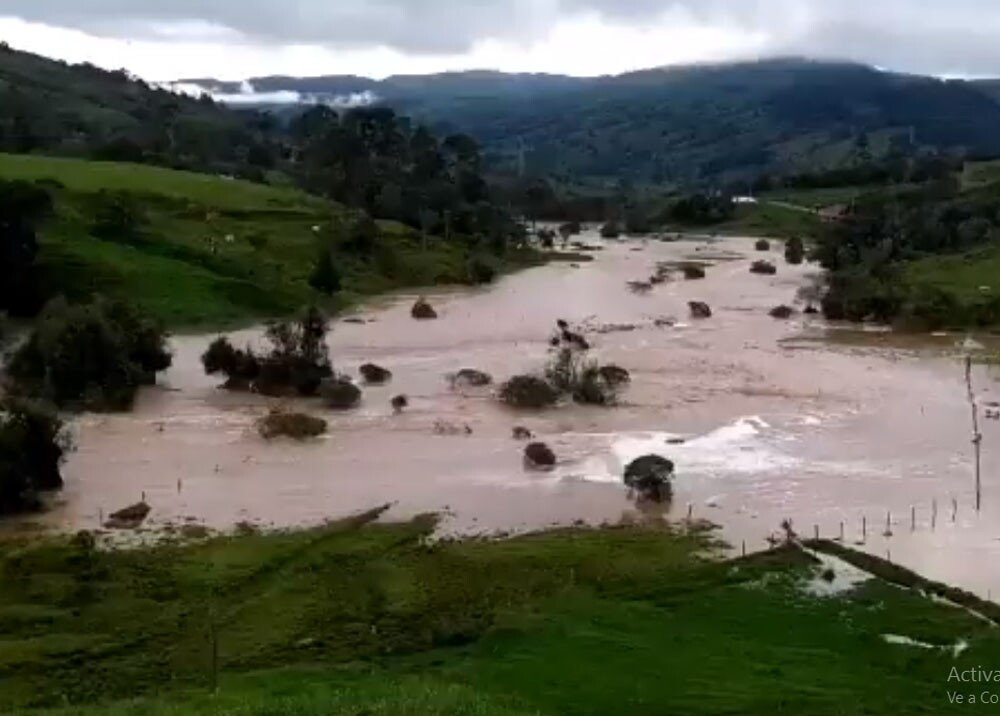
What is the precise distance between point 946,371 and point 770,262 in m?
54.9

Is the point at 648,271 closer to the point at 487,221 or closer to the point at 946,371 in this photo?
the point at 487,221

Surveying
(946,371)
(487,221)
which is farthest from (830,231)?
(946,371)

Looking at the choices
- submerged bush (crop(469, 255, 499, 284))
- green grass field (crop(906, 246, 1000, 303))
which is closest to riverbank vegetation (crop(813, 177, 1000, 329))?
green grass field (crop(906, 246, 1000, 303))

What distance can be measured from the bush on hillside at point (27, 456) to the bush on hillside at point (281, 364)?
16653 mm

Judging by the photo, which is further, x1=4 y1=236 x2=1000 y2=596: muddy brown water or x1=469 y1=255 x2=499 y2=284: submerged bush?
x1=469 y1=255 x2=499 y2=284: submerged bush

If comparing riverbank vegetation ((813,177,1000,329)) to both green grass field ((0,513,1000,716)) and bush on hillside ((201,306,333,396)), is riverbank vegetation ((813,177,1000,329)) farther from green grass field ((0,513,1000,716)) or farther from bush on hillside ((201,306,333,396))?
green grass field ((0,513,1000,716))

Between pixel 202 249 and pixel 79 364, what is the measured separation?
3356 cm

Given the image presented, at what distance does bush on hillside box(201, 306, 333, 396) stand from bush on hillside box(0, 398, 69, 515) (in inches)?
656

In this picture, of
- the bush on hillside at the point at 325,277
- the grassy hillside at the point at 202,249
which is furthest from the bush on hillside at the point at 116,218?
the bush on hillside at the point at 325,277

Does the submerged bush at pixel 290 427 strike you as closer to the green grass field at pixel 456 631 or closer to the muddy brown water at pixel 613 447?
the muddy brown water at pixel 613 447

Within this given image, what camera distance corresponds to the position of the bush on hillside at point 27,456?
131 ft

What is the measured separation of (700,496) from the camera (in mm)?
43188

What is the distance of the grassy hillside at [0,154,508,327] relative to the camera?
7906 cm

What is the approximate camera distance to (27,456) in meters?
40.8
